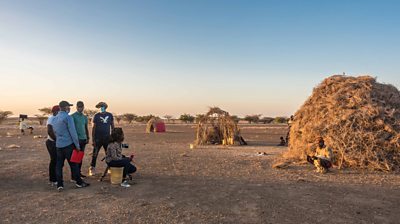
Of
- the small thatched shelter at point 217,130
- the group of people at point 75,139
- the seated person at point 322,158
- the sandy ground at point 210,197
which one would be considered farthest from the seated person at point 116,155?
the small thatched shelter at point 217,130

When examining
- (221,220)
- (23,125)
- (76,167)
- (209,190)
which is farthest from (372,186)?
(23,125)

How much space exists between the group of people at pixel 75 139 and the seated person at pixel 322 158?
5.36 m

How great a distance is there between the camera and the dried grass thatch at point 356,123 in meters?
10.2

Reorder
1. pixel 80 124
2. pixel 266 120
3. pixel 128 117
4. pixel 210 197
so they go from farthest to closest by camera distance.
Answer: pixel 266 120 → pixel 128 117 → pixel 80 124 → pixel 210 197

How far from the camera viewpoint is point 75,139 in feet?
24.3

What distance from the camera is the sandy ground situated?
5.56m

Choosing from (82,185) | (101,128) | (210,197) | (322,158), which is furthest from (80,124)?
(322,158)

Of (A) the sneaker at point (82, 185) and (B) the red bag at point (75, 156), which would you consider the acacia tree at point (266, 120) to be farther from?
(B) the red bag at point (75, 156)

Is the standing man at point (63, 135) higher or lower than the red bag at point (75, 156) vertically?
higher

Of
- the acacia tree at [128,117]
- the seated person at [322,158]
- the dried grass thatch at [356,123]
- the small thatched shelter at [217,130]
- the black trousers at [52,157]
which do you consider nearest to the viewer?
the black trousers at [52,157]

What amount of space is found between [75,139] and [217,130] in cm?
1401

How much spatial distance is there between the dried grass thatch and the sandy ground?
79 centimetres

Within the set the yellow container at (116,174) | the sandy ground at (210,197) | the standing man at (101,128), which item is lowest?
the sandy ground at (210,197)

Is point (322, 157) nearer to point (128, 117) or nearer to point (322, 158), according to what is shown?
point (322, 158)
